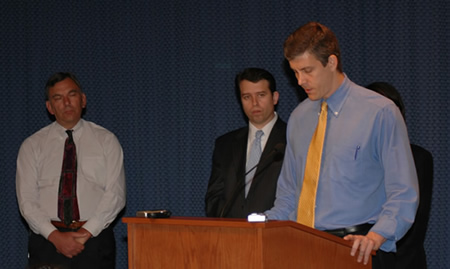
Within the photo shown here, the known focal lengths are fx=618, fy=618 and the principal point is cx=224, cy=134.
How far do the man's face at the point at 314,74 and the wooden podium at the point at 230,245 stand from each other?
0.64 metres

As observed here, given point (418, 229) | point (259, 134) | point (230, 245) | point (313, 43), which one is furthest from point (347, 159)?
point (259, 134)

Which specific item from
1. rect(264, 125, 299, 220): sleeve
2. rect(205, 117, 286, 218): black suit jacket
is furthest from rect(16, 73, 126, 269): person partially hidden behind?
rect(264, 125, 299, 220): sleeve

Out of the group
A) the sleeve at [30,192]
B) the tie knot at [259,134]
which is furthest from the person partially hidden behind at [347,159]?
the sleeve at [30,192]

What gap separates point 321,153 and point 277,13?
8.11 ft

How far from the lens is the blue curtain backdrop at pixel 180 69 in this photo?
432cm

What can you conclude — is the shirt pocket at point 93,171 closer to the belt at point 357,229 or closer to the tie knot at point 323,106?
the tie knot at point 323,106

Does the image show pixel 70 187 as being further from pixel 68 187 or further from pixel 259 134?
pixel 259 134

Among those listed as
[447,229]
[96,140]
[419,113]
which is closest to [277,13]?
[419,113]

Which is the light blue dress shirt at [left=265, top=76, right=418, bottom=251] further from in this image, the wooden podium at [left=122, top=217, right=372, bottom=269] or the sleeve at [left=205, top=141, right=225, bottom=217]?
the sleeve at [left=205, top=141, right=225, bottom=217]

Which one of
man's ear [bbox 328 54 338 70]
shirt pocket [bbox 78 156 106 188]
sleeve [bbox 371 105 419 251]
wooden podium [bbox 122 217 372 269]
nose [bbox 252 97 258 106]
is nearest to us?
wooden podium [bbox 122 217 372 269]

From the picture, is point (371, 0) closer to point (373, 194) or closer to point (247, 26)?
point (247, 26)

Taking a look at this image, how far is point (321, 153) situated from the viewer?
241 cm

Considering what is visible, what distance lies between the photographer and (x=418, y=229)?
3443 mm

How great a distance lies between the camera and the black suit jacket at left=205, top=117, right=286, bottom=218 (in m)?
3.54
